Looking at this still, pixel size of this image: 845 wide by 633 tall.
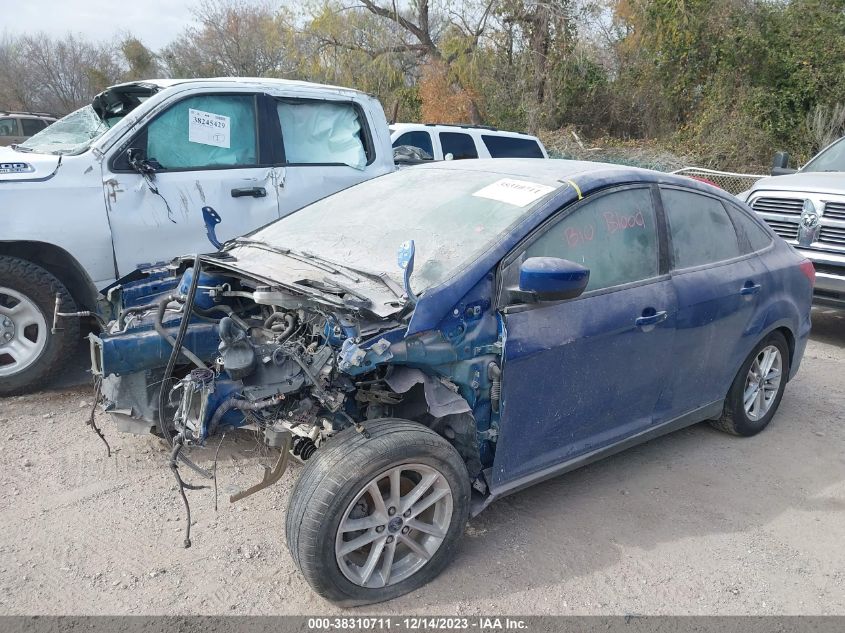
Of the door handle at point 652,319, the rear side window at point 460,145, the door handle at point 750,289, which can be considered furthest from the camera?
the rear side window at point 460,145

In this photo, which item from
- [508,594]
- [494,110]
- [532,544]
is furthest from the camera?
[494,110]

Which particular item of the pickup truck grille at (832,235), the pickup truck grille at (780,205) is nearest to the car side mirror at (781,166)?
the pickup truck grille at (780,205)

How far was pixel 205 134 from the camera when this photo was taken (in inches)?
203

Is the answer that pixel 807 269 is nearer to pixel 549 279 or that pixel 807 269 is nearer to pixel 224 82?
pixel 549 279

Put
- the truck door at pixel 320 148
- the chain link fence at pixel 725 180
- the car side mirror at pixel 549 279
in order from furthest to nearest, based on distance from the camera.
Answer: the chain link fence at pixel 725 180 → the truck door at pixel 320 148 → the car side mirror at pixel 549 279

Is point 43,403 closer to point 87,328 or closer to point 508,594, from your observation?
point 87,328

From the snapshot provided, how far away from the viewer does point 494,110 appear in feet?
74.0

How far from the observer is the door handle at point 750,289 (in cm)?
395

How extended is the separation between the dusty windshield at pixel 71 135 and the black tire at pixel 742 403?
4.69 meters

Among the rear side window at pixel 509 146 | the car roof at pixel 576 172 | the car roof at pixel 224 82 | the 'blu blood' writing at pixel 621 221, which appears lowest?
the rear side window at pixel 509 146

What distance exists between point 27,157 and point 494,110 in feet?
64.4

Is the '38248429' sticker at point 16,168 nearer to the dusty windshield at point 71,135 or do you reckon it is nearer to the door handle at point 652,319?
the dusty windshield at point 71,135

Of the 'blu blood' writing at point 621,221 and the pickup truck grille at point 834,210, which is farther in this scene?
the pickup truck grille at point 834,210

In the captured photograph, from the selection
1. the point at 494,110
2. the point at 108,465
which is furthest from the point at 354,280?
the point at 494,110
